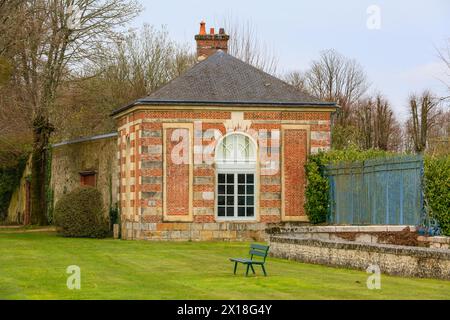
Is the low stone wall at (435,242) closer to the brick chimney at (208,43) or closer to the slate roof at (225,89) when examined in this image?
the slate roof at (225,89)

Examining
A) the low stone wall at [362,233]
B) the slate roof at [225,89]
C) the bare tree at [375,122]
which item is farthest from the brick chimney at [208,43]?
the bare tree at [375,122]

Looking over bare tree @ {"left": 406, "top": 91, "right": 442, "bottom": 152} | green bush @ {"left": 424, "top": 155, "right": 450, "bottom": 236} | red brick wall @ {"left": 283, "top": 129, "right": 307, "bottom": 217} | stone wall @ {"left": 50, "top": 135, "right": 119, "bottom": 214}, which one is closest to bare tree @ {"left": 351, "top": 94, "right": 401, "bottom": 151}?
bare tree @ {"left": 406, "top": 91, "right": 442, "bottom": 152}

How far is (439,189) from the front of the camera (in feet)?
81.0

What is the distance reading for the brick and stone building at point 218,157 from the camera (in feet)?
106

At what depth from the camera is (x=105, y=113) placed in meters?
56.1

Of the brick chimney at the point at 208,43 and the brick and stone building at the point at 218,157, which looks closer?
the brick and stone building at the point at 218,157

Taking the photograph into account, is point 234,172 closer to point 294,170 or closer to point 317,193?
point 294,170

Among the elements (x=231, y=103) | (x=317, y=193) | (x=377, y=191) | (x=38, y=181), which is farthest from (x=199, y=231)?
(x=38, y=181)

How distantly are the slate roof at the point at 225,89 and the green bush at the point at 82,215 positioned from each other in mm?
3306

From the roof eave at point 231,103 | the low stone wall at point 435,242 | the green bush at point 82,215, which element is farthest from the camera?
the green bush at point 82,215

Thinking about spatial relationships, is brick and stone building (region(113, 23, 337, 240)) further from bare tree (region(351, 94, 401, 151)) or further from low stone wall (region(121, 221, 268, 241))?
bare tree (region(351, 94, 401, 151))

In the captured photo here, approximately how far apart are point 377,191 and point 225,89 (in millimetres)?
7453
